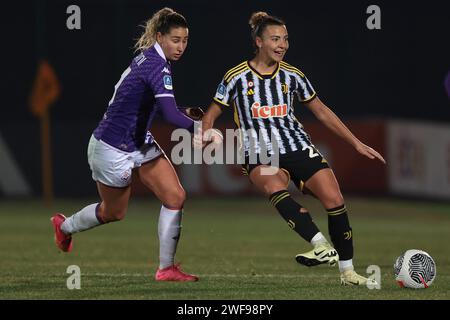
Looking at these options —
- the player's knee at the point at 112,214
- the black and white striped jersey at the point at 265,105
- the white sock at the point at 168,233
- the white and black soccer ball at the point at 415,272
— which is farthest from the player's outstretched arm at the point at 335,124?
the player's knee at the point at 112,214

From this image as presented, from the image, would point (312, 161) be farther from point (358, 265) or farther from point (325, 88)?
point (325, 88)

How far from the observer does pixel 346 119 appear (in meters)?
21.8

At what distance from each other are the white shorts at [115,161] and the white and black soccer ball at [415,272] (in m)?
2.18

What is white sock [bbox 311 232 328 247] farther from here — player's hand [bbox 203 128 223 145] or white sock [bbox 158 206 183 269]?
white sock [bbox 158 206 183 269]

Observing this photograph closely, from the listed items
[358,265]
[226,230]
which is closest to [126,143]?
[358,265]

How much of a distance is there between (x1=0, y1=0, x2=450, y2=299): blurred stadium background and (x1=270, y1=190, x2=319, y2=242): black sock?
6.45 meters

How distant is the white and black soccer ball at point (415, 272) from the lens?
8758 millimetres

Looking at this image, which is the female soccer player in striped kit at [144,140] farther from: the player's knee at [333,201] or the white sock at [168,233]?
the player's knee at [333,201]

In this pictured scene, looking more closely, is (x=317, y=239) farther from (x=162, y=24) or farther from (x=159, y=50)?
(x=162, y=24)

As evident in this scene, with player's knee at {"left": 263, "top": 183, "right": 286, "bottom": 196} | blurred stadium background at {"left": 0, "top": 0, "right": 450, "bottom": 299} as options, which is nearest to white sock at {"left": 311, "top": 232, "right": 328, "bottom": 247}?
player's knee at {"left": 263, "top": 183, "right": 286, "bottom": 196}

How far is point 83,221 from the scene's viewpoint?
9836 mm

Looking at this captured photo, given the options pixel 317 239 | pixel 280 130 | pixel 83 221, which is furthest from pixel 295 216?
pixel 83 221

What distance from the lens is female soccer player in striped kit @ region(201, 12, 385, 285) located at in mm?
8859

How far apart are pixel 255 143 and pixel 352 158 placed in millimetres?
12351
